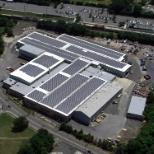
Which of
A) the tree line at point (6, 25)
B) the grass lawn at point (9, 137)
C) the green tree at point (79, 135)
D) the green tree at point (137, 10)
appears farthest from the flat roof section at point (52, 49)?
the green tree at point (137, 10)

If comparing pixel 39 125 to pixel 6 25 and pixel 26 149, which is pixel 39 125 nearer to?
pixel 26 149

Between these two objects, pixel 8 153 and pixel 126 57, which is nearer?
pixel 8 153

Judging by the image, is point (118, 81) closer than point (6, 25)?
Yes

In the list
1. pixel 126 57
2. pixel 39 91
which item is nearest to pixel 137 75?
pixel 126 57

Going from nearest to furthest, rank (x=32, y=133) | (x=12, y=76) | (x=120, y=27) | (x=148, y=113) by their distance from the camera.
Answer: (x=32, y=133) < (x=148, y=113) < (x=12, y=76) < (x=120, y=27)

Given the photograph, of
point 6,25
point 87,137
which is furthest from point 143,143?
point 6,25

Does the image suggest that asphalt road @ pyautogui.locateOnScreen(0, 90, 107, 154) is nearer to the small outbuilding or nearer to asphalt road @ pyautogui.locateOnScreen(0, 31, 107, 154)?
asphalt road @ pyautogui.locateOnScreen(0, 31, 107, 154)

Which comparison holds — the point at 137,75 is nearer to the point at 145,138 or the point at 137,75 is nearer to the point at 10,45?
the point at 145,138
